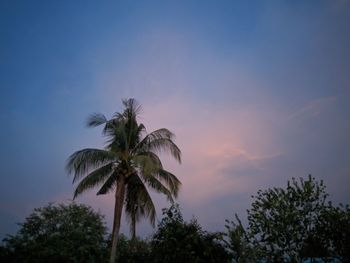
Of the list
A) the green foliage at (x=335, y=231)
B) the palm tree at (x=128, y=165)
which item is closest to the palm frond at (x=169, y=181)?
the palm tree at (x=128, y=165)

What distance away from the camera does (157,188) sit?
20641mm

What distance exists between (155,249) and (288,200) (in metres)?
7.34

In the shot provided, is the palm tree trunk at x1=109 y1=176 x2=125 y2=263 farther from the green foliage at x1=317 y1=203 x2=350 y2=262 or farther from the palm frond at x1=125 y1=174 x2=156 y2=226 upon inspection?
the green foliage at x1=317 y1=203 x2=350 y2=262

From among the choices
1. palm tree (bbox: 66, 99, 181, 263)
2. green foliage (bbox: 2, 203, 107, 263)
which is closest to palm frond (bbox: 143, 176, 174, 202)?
palm tree (bbox: 66, 99, 181, 263)

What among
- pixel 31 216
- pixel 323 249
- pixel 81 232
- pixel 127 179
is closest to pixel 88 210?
pixel 81 232

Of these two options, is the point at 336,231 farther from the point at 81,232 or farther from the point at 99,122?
the point at 81,232

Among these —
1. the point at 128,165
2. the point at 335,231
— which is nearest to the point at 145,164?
the point at 128,165

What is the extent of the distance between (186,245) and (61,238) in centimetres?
1326

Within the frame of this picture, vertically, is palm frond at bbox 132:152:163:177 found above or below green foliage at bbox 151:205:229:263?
above

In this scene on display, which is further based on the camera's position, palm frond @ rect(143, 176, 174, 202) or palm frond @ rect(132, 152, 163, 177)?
palm frond @ rect(143, 176, 174, 202)

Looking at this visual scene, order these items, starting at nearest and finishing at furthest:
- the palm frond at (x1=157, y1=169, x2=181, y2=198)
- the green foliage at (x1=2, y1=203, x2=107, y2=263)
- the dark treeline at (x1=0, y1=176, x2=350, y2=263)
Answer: the dark treeline at (x1=0, y1=176, x2=350, y2=263), the palm frond at (x1=157, y1=169, x2=181, y2=198), the green foliage at (x1=2, y1=203, x2=107, y2=263)

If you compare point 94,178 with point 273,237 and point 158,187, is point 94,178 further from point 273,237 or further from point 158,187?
point 273,237

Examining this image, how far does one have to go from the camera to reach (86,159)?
1975 cm

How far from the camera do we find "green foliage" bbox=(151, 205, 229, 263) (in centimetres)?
1683
